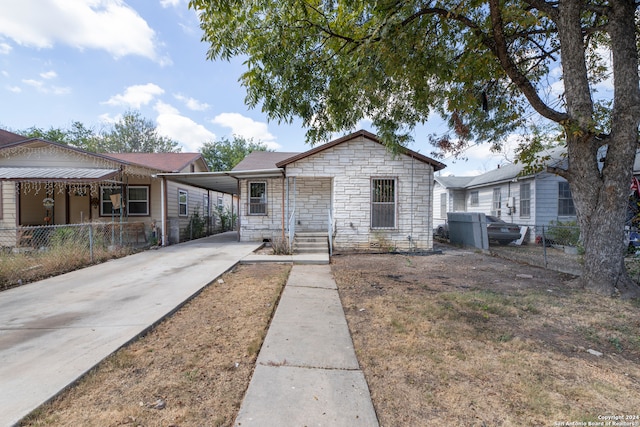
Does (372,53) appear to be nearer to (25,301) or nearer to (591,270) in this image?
(591,270)

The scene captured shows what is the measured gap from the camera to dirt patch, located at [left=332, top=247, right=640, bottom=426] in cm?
→ 231

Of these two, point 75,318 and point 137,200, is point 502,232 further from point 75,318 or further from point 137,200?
point 137,200

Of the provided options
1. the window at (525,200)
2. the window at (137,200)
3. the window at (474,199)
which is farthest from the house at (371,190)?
the window at (474,199)

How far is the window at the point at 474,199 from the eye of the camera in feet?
57.2

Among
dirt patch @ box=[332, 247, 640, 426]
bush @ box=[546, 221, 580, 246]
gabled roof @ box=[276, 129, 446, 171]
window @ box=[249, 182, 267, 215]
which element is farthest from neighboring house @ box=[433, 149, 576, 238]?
window @ box=[249, 182, 267, 215]

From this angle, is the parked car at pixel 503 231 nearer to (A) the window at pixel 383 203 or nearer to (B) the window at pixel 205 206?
(A) the window at pixel 383 203

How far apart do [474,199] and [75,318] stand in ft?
61.1

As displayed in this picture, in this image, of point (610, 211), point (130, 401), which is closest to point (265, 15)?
Answer: point (130, 401)

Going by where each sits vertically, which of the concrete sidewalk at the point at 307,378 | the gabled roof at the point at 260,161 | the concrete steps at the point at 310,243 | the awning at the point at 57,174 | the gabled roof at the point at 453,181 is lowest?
the concrete sidewalk at the point at 307,378

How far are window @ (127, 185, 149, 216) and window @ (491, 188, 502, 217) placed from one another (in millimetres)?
16647

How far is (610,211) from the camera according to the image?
5270 millimetres

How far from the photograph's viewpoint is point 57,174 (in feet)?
33.5

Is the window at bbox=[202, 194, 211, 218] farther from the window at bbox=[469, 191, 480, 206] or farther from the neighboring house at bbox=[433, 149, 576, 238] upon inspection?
the window at bbox=[469, 191, 480, 206]

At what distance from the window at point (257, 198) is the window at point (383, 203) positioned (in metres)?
4.48
